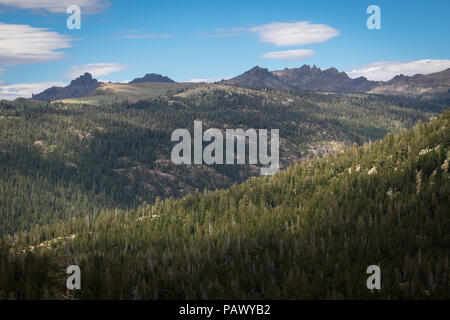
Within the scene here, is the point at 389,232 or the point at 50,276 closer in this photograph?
the point at 50,276

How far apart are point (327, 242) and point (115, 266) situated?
8705cm

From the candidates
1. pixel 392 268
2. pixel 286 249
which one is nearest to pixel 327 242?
pixel 286 249

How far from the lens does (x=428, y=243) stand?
557ft

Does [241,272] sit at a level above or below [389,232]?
below
